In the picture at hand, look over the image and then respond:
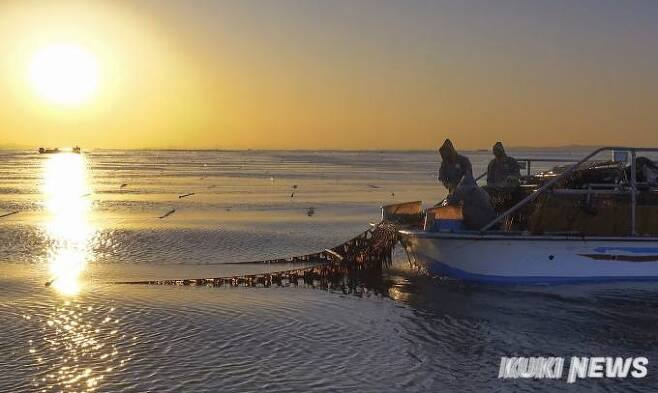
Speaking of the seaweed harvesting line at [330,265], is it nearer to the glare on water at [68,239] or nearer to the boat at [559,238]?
the boat at [559,238]

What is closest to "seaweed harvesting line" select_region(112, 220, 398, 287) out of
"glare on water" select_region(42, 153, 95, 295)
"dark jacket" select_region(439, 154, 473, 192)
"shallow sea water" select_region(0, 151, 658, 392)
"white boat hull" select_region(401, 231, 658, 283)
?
"shallow sea water" select_region(0, 151, 658, 392)

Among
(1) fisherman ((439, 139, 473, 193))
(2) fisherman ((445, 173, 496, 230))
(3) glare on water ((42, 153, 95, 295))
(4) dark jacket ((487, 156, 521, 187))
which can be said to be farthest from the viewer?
(4) dark jacket ((487, 156, 521, 187))

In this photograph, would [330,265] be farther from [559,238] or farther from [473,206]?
[559,238]

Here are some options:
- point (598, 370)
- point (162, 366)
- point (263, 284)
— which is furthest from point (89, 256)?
point (598, 370)

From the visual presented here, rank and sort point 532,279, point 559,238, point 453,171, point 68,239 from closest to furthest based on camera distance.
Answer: point 559,238 < point 532,279 < point 453,171 < point 68,239

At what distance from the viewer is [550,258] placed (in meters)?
11.3

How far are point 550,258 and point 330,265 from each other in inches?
138

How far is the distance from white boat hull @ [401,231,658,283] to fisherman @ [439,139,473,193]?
2038 millimetres

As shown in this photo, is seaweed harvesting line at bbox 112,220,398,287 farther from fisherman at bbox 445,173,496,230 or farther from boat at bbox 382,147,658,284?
fisherman at bbox 445,173,496,230

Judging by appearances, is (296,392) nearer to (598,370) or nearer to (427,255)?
(598,370)

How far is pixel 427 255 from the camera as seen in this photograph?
11.9 meters

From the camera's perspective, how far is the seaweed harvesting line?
1135 centimetres

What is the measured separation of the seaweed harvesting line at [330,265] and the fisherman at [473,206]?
1.72 meters

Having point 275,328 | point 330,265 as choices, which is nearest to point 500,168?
point 330,265
